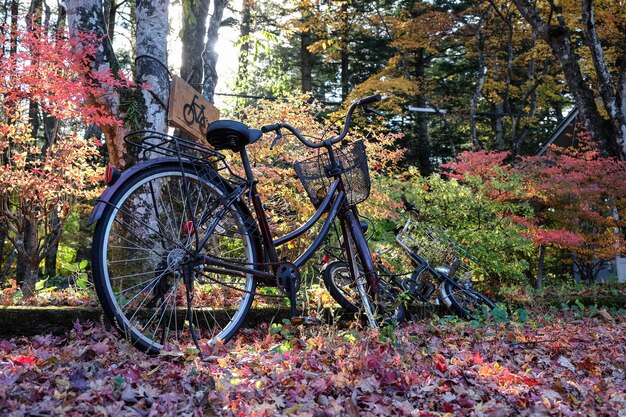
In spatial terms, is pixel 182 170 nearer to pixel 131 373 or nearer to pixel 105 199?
pixel 105 199

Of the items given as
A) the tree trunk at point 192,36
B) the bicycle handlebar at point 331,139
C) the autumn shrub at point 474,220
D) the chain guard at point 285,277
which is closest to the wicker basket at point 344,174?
the bicycle handlebar at point 331,139

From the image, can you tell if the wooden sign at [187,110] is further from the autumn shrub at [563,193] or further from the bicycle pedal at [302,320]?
the autumn shrub at [563,193]

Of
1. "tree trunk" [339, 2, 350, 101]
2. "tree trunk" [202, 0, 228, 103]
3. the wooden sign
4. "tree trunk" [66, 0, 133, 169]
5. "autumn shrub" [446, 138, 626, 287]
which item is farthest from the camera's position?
"tree trunk" [339, 2, 350, 101]

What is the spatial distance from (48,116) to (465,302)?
535 centimetres

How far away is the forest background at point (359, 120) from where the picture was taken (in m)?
4.61

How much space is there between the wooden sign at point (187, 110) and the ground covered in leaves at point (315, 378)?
141 cm

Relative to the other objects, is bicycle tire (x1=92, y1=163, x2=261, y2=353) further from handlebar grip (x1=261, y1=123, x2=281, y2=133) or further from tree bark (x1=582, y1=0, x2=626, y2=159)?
tree bark (x1=582, y1=0, x2=626, y2=159)

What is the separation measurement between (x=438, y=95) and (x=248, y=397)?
66.1ft

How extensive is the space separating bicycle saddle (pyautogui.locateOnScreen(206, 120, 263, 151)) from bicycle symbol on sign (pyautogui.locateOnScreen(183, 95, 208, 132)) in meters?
1.11

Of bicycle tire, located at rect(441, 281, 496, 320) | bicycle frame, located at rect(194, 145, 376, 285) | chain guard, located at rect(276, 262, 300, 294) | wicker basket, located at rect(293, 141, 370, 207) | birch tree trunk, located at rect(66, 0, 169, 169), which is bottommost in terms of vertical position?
bicycle tire, located at rect(441, 281, 496, 320)

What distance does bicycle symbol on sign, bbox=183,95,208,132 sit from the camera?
12.6 ft

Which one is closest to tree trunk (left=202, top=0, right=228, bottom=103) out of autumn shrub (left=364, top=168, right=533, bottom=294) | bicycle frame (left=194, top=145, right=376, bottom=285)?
autumn shrub (left=364, top=168, right=533, bottom=294)

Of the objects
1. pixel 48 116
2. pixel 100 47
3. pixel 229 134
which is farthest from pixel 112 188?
pixel 48 116

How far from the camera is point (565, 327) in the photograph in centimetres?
441
